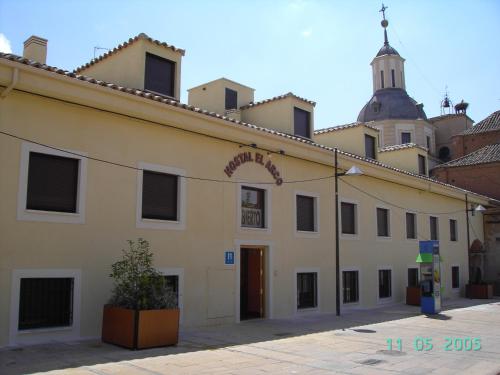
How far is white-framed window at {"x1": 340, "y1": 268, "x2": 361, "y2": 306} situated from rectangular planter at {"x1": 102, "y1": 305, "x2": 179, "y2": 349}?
9.34 metres

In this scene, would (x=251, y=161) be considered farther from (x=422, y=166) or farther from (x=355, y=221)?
(x=422, y=166)

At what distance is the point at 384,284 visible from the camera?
2056 centimetres

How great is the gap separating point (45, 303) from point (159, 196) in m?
3.62

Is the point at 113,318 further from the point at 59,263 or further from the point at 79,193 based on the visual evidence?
the point at 79,193

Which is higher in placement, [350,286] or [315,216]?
[315,216]

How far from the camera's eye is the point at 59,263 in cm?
1007

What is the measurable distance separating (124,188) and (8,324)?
371cm

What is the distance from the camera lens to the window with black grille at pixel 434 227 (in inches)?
976

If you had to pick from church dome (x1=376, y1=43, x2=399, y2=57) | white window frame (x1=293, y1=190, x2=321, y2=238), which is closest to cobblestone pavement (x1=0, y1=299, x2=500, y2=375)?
white window frame (x1=293, y1=190, x2=321, y2=238)

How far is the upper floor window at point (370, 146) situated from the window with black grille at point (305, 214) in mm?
7078

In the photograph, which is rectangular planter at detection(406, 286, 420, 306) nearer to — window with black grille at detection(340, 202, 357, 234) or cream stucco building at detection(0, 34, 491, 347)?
cream stucco building at detection(0, 34, 491, 347)

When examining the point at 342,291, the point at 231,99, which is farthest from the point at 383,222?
the point at 231,99

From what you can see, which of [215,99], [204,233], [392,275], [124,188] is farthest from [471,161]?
[124,188]
